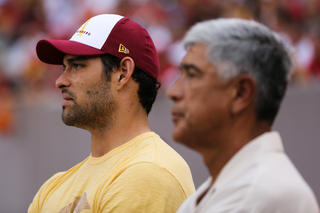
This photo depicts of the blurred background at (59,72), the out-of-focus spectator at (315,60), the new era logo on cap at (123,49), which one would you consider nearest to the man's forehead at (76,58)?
the new era logo on cap at (123,49)

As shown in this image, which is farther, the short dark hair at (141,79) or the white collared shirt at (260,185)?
the short dark hair at (141,79)

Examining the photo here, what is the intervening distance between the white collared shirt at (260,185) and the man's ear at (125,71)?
1122 millimetres

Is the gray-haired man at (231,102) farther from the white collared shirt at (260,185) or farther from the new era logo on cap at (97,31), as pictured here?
the new era logo on cap at (97,31)

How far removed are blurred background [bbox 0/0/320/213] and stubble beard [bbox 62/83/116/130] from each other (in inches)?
144

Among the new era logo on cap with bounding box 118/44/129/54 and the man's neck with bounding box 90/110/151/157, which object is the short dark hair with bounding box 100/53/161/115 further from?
the man's neck with bounding box 90/110/151/157

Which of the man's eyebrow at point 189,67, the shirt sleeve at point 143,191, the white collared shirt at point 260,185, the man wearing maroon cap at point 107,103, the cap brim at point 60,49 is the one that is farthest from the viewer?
the cap brim at point 60,49

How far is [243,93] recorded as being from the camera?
1.54 metres

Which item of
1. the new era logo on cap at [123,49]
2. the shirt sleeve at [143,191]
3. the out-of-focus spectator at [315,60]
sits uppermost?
the new era logo on cap at [123,49]

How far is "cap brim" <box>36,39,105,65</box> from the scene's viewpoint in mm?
2490

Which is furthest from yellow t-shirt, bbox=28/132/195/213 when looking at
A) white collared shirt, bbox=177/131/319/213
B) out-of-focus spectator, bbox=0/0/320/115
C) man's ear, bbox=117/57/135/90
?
out-of-focus spectator, bbox=0/0/320/115

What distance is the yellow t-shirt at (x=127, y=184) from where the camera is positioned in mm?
2088

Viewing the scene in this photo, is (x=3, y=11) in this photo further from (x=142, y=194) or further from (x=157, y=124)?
(x=142, y=194)

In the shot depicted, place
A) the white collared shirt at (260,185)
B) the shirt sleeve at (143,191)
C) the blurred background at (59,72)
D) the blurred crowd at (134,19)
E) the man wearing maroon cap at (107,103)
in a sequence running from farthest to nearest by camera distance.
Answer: the blurred crowd at (134,19)
the blurred background at (59,72)
the man wearing maroon cap at (107,103)
the shirt sleeve at (143,191)
the white collared shirt at (260,185)

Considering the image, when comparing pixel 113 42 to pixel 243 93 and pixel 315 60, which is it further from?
pixel 315 60
